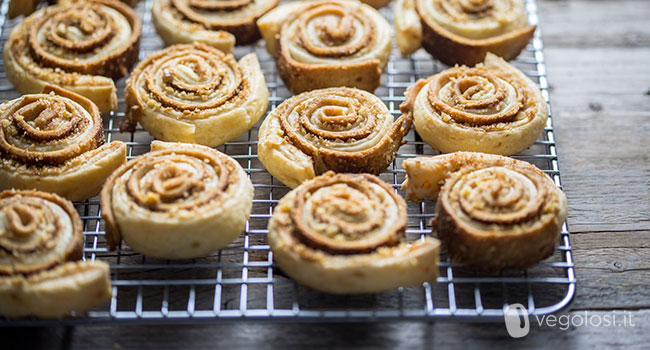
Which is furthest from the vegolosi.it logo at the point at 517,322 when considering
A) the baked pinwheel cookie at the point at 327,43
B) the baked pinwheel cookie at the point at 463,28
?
the baked pinwheel cookie at the point at 463,28

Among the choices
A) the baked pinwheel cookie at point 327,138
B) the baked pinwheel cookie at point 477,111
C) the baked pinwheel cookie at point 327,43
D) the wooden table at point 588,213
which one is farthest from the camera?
the baked pinwheel cookie at point 327,43

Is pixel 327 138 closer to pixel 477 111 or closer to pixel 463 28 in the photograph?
pixel 477 111

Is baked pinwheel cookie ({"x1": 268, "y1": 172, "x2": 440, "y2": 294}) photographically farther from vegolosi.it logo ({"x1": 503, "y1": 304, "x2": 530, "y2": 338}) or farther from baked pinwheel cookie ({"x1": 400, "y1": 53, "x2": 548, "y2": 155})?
baked pinwheel cookie ({"x1": 400, "y1": 53, "x2": 548, "y2": 155})

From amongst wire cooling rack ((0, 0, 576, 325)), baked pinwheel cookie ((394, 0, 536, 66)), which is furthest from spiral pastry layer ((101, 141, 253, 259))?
baked pinwheel cookie ((394, 0, 536, 66))

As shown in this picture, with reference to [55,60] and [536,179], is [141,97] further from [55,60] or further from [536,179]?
[536,179]

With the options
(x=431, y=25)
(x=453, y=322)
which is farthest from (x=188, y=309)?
(x=431, y=25)

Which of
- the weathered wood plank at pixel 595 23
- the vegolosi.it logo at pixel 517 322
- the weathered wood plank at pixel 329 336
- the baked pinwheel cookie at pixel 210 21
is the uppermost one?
the baked pinwheel cookie at pixel 210 21

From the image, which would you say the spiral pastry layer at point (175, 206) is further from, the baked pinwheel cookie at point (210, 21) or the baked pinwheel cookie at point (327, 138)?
the baked pinwheel cookie at point (210, 21)

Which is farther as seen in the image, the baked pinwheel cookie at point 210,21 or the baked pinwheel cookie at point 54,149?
the baked pinwheel cookie at point 210,21
